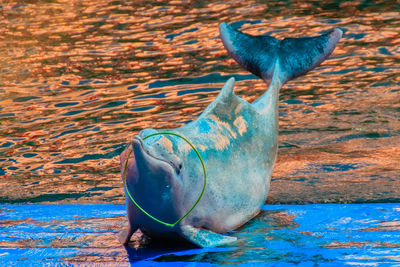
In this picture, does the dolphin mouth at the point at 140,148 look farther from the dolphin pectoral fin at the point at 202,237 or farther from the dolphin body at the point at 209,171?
the dolphin pectoral fin at the point at 202,237

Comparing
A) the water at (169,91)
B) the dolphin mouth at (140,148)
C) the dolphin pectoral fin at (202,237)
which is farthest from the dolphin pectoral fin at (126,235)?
the water at (169,91)

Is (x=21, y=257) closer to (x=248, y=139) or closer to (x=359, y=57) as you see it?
(x=248, y=139)

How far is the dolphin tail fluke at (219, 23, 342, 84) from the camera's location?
6.06 meters

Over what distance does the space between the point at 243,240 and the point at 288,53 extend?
8.74ft

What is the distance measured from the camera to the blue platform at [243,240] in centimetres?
358

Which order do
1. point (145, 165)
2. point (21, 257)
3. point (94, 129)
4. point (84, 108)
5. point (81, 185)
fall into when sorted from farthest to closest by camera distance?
1. point (84, 108)
2. point (94, 129)
3. point (81, 185)
4. point (21, 257)
5. point (145, 165)

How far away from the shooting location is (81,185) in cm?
605

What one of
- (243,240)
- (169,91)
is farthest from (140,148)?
(169,91)

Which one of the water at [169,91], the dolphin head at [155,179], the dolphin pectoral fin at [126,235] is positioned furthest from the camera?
the water at [169,91]

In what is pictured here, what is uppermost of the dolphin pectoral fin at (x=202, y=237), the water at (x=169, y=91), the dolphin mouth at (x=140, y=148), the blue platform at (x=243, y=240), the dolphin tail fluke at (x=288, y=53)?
the dolphin mouth at (x=140, y=148)

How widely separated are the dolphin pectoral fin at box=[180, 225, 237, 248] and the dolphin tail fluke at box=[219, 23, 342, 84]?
251 cm

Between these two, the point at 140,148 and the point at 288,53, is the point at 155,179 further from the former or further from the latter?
the point at 288,53

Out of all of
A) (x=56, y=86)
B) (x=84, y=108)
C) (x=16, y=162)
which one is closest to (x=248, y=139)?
(x=16, y=162)

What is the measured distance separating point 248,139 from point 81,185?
2.12m
